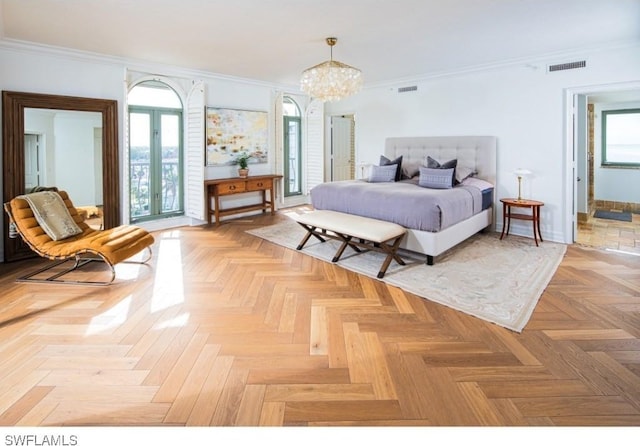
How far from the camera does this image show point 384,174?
6.16 m

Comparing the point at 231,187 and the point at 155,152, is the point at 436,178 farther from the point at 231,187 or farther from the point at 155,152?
the point at 155,152

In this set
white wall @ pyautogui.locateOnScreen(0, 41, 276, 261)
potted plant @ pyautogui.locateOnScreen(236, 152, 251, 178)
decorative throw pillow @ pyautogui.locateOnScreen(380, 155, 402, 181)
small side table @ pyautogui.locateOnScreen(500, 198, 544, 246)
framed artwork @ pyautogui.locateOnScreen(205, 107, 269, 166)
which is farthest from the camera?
potted plant @ pyautogui.locateOnScreen(236, 152, 251, 178)

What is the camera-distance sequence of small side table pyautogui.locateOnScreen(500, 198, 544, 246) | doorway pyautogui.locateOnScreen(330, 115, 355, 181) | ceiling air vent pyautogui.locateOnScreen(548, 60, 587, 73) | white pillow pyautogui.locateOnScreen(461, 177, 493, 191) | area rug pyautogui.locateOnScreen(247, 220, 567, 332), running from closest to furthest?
area rug pyautogui.locateOnScreen(247, 220, 567, 332)
ceiling air vent pyautogui.locateOnScreen(548, 60, 587, 73)
small side table pyautogui.locateOnScreen(500, 198, 544, 246)
white pillow pyautogui.locateOnScreen(461, 177, 493, 191)
doorway pyautogui.locateOnScreen(330, 115, 355, 181)

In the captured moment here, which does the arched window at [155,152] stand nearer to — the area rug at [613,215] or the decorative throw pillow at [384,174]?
the decorative throw pillow at [384,174]

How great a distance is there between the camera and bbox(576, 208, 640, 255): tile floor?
501cm

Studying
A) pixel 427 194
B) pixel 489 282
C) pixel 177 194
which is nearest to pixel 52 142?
pixel 177 194

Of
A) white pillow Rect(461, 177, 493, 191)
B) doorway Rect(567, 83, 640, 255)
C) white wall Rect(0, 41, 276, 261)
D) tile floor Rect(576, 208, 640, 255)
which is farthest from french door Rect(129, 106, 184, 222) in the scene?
tile floor Rect(576, 208, 640, 255)

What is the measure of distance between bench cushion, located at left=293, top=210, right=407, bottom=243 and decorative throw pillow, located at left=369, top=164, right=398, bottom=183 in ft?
4.80

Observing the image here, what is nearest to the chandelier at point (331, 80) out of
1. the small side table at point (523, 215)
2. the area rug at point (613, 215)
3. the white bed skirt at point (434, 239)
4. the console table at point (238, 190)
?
the white bed skirt at point (434, 239)

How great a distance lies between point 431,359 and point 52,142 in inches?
196

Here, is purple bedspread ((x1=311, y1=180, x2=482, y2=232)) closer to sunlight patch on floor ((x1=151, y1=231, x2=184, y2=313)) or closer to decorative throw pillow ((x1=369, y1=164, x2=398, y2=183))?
decorative throw pillow ((x1=369, y1=164, x2=398, y2=183))

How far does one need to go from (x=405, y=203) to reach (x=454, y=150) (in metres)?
2.38

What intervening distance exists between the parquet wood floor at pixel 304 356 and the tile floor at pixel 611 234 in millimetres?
1364
